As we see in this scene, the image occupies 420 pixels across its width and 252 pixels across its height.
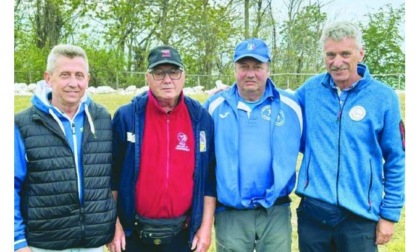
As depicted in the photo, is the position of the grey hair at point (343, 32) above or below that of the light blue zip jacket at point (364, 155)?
above

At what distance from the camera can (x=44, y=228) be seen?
9.34 feet

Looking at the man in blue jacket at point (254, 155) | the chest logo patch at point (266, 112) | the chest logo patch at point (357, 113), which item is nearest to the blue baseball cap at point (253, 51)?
the man in blue jacket at point (254, 155)

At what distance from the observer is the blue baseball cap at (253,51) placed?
336cm

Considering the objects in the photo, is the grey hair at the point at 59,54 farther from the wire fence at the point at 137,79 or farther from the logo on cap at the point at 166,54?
the wire fence at the point at 137,79

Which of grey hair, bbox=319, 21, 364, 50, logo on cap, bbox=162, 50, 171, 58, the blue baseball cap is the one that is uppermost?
grey hair, bbox=319, 21, 364, 50

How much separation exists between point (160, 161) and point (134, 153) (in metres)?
0.17

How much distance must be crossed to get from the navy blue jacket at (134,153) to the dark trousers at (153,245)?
0.05 m

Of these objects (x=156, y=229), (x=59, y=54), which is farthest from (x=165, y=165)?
(x=59, y=54)

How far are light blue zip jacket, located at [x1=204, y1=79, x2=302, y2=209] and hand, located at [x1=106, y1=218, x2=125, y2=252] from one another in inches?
25.9

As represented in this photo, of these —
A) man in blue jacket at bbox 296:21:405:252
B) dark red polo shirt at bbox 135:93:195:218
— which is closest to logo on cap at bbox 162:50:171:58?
dark red polo shirt at bbox 135:93:195:218

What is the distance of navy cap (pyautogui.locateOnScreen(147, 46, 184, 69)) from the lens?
10.5 feet

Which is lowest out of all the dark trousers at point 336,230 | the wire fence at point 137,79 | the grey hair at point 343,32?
the dark trousers at point 336,230

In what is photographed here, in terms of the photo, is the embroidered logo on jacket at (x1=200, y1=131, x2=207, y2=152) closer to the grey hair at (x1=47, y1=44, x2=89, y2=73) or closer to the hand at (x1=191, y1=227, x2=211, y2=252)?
the hand at (x1=191, y1=227, x2=211, y2=252)

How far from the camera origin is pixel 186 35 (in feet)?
88.8
